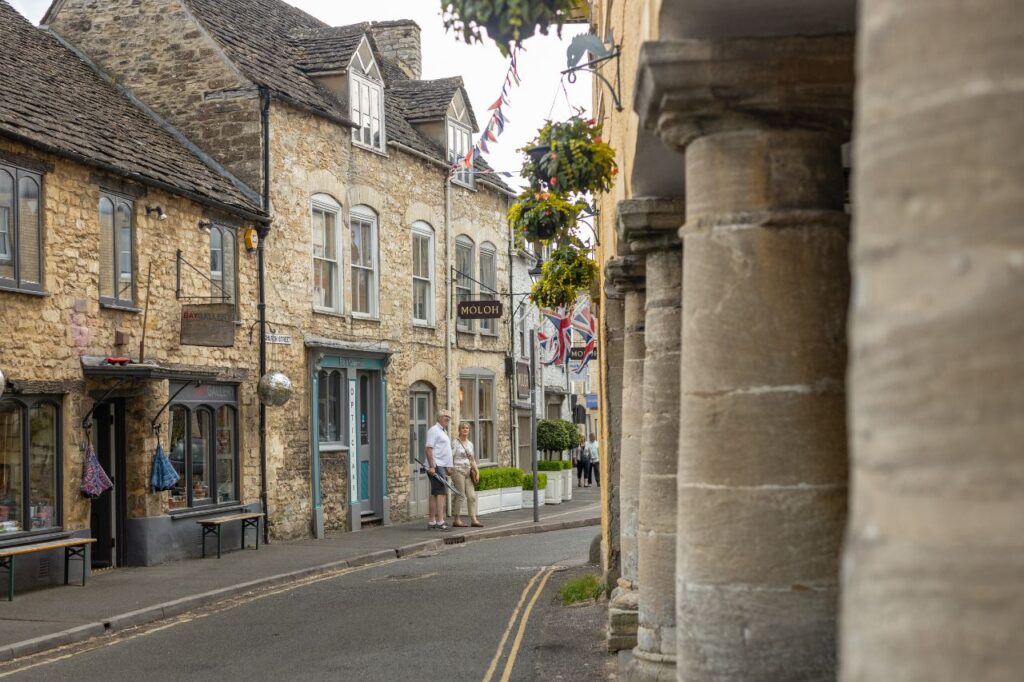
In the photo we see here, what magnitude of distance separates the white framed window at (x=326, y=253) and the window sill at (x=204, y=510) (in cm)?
404

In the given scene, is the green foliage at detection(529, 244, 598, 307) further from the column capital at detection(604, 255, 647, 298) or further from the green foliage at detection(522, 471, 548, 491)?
the green foliage at detection(522, 471, 548, 491)

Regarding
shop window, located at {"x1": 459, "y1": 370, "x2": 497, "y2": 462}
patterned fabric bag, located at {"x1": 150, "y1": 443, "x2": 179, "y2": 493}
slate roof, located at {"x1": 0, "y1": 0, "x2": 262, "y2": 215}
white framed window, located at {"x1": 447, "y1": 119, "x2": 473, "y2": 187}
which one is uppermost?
white framed window, located at {"x1": 447, "y1": 119, "x2": 473, "y2": 187}

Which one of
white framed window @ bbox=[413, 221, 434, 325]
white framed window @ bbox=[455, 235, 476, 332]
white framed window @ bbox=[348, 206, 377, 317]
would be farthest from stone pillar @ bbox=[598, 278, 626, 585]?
white framed window @ bbox=[455, 235, 476, 332]

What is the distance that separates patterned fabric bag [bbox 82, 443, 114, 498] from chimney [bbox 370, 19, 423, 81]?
17995 mm

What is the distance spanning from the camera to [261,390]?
20.3 m

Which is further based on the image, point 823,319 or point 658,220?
point 658,220

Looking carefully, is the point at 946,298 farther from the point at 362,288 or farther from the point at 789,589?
the point at 362,288

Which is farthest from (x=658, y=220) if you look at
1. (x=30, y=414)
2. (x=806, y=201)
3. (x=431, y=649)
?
(x=30, y=414)

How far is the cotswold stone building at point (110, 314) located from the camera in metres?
15.3

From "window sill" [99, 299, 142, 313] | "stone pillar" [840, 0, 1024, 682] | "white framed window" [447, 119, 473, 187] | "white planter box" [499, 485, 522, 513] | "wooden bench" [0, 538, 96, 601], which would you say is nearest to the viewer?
"stone pillar" [840, 0, 1024, 682]

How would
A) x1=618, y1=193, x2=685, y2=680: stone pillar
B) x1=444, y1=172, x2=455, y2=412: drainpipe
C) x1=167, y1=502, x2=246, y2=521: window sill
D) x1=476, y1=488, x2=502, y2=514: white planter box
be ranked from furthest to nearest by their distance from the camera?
x1=444, y1=172, x2=455, y2=412: drainpipe, x1=476, y1=488, x2=502, y2=514: white planter box, x1=167, y1=502, x2=246, y2=521: window sill, x1=618, y1=193, x2=685, y2=680: stone pillar

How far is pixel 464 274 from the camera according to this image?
1137 inches

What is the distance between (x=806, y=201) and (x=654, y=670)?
384cm

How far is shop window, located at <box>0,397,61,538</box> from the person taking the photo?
15.0m
